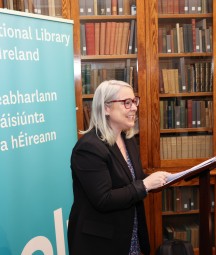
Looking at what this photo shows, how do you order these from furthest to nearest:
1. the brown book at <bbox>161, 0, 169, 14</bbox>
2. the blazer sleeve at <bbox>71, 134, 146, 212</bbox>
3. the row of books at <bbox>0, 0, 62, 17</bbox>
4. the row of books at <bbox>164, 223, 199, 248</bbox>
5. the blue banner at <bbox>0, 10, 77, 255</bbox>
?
the row of books at <bbox>164, 223, 199, 248</bbox> < the brown book at <bbox>161, 0, 169, 14</bbox> < the row of books at <bbox>0, 0, 62, 17</bbox> < the blue banner at <bbox>0, 10, 77, 255</bbox> < the blazer sleeve at <bbox>71, 134, 146, 212</bbox>

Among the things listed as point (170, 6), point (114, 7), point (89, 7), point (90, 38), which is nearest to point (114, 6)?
point (114, 7)

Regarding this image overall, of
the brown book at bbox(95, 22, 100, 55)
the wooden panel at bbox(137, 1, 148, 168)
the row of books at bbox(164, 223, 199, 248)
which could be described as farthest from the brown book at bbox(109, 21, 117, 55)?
the row of books at bbox(164, 223, 199, 248)

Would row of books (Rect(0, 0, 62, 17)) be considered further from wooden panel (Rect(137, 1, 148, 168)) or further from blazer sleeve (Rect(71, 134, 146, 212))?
blazer sleeve (Rect(71, 134, 146, 212))

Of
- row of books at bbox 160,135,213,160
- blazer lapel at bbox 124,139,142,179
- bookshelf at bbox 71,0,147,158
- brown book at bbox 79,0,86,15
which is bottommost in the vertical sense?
row of books at bbox 160,135,213,160

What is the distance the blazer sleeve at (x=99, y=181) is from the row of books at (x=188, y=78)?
60.5 inches

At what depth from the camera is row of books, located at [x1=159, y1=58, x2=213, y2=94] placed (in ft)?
9.64

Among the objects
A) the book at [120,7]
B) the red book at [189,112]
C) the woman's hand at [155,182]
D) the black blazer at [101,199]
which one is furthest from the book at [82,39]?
the woman's hand at [155,182]

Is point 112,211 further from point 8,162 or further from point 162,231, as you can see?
point 162,231

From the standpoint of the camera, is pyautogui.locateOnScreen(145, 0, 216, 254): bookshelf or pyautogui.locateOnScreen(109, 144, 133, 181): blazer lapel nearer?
pyautogui.locateOnScreen(109, 144, 133, 181): blazer lapel

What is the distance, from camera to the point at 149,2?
9.11 feet

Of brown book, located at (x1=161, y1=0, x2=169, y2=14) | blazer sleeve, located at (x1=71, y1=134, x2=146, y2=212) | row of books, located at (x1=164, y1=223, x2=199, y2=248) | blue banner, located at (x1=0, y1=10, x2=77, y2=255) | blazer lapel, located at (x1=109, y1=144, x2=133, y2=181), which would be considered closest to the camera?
blazer sleeve, located at (x1=71, y1=134, x2=146, y2=212)

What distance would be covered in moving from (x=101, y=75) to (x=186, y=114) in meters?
0.79

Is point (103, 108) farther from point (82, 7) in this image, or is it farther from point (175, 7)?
point (175, 7)

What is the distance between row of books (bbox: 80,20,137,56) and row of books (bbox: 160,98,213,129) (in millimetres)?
563
